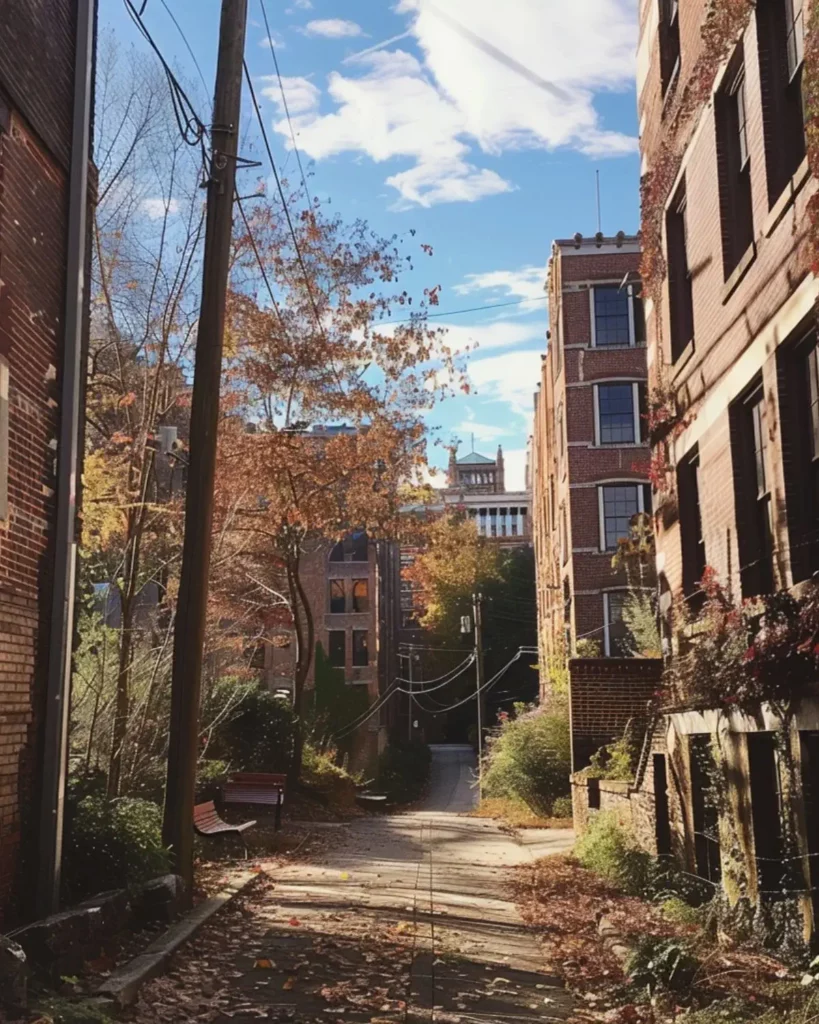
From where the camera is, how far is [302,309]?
85.9 ft

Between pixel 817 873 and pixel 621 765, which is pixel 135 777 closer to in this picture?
pixel 621 765

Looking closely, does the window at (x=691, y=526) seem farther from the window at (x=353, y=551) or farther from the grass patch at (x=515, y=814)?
the window at (x=353, y=551)

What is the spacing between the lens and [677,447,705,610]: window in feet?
42.6

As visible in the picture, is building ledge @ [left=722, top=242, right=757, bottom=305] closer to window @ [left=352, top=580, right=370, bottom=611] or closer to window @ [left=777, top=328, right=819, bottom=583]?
window @ [left=777, top=328, right=819, bottom=583]

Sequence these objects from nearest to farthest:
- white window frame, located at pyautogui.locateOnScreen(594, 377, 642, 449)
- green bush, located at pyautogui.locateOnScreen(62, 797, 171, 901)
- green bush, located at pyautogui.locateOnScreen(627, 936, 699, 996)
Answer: green bush, located at pyautogui.locateOnScreen(627, 936, 699, 996) < green bush, located at pyautogui.locateOnScreen(62, 797, 171, 901) < white window frame, located at pyautogui.locateOnScreen(594, 377, 642, 449)

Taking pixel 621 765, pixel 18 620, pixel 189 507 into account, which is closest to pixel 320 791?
pixel 621 765

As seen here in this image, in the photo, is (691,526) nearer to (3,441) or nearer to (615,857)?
(615,857)

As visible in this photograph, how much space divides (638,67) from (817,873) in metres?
12.3

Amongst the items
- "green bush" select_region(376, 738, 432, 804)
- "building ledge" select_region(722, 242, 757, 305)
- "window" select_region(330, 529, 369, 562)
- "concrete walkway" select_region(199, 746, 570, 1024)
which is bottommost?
"green bush" select_region(376, 738, 432, 804)

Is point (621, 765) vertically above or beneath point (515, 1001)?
above

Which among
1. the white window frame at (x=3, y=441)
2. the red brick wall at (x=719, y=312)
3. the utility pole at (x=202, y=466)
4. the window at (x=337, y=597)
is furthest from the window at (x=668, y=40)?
the window at (x=337, y=597)

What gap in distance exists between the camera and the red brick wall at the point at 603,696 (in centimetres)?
1992

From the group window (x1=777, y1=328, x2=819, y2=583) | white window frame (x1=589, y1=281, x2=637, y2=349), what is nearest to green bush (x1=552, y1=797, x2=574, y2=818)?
white window frame (x1=589, y1=281, x2=637, y2=349)

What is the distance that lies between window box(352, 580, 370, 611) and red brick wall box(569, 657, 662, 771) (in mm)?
32519
